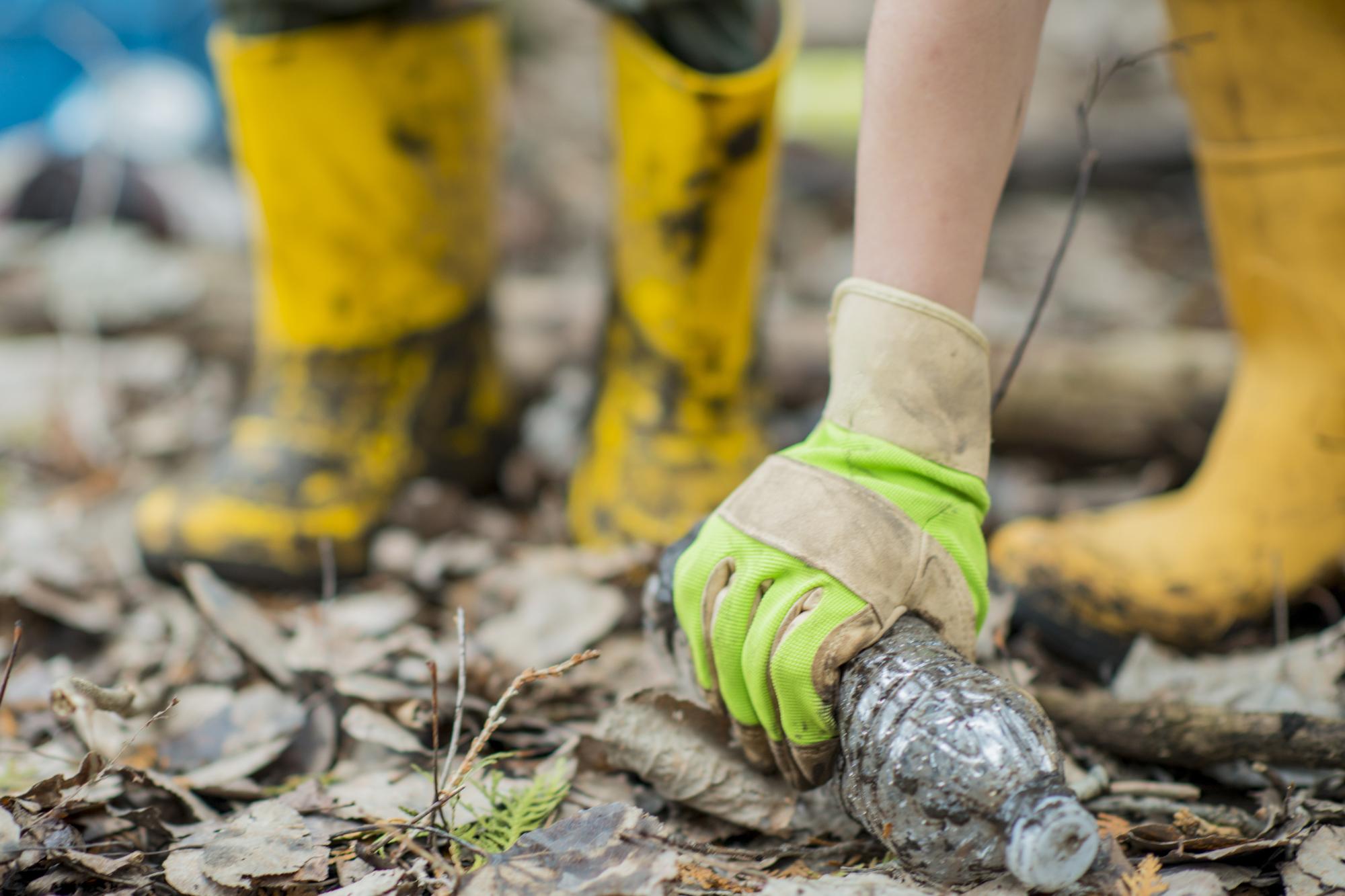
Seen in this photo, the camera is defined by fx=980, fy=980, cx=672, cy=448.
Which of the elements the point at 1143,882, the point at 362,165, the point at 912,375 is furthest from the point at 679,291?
the point at 1143,882

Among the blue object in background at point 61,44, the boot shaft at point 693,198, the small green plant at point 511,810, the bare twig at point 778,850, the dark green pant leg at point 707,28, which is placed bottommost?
the bare twig at point 778,850

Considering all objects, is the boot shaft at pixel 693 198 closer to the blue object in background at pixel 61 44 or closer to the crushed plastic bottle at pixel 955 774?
the crushed plastic bottle at pixel 955 774

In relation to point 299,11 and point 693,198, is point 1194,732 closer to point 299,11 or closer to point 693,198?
point 693,198

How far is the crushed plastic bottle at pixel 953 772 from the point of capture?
0.70m

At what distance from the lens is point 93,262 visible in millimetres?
2545

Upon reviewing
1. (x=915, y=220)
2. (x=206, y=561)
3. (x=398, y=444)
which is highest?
(x=915, y=220)

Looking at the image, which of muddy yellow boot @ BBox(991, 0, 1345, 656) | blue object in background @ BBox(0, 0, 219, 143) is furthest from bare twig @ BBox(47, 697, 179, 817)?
blue object in background @ BBox(0, 0, 219, 143)

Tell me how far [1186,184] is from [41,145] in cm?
390

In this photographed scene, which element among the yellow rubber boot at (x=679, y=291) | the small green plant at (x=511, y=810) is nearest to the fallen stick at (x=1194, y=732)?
the small green plant at (x=511, y=810)

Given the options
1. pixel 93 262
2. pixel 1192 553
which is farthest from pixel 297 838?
pixel 93 262

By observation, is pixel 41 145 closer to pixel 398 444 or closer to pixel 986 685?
pixel 398 444

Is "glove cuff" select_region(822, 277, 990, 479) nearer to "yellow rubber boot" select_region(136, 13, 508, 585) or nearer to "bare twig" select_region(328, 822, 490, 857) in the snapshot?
"bare twig" select_region(328, 822, 490, 857)

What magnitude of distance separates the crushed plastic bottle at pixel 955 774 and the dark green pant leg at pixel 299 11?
1303mm

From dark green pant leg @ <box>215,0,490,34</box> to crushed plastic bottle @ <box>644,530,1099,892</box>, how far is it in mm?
1299
